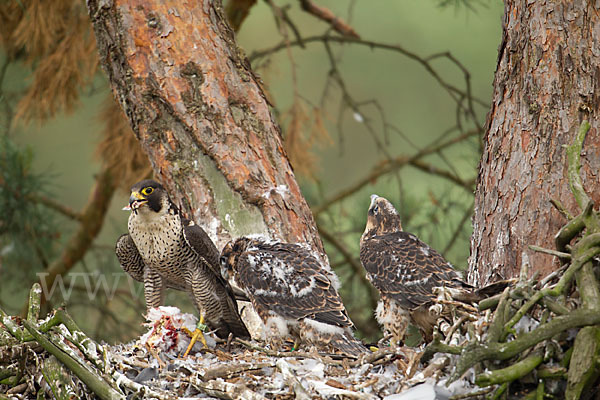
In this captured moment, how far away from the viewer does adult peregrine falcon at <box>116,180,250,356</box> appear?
7.59ft

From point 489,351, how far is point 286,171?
1455 millimetres

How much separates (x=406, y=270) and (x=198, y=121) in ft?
3.03

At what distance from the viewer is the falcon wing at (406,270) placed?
2.06m

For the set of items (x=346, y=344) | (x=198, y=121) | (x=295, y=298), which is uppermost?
(x=198, y=121)

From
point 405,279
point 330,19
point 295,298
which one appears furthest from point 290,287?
point 330,19

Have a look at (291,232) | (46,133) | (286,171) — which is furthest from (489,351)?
(46,133)

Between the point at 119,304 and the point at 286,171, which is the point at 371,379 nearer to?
the point at 286,171

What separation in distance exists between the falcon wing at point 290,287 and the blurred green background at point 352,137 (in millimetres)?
1756

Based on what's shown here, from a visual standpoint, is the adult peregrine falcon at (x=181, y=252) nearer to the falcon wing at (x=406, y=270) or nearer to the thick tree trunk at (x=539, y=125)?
the falcon wing at (x=406, y=270)

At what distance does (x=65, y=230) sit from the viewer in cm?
450

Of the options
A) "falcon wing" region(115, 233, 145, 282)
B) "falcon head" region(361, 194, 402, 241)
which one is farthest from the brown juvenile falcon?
"falcon wing" region(115, 233, 145, 282)

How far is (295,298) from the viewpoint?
2062mm

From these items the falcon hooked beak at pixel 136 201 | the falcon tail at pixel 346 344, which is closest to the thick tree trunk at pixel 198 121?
the falcon hooked beak at pixel 136 201

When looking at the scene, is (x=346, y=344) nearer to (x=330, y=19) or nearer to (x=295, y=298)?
(x=295, y=298)
